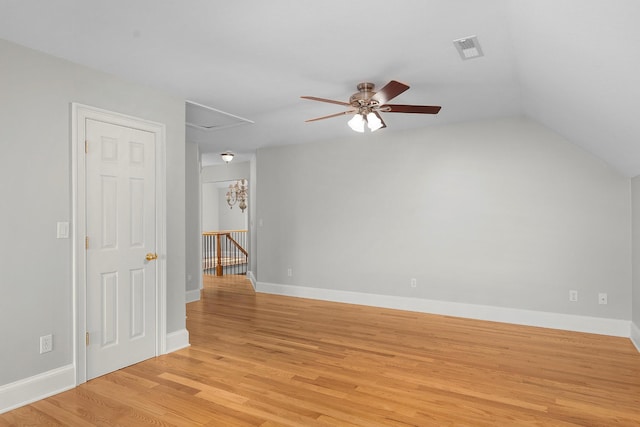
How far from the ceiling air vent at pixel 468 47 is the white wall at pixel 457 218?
221cm

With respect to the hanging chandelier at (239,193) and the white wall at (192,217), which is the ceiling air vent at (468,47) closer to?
the white wall at (192,217)

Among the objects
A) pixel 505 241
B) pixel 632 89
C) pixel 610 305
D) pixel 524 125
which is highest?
pixel 524 125

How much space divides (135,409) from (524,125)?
16.3 ft

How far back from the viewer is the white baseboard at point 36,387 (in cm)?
268

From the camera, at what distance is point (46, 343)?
2916 mm

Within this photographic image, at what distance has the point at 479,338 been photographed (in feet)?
13.8

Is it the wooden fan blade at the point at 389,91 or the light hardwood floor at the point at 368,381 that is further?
the wooden fan blade at the point at 389,91

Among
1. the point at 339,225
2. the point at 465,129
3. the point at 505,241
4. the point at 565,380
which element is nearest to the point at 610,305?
the point at 505,241

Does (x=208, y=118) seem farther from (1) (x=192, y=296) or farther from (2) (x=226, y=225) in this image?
(2) (x=226, y=225)


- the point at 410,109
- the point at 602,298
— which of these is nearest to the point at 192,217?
the point at 410,109

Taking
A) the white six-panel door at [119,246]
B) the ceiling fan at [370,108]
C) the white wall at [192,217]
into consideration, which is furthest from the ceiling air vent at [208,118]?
the ceiling fan at [370,108]

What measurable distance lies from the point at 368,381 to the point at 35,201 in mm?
2908

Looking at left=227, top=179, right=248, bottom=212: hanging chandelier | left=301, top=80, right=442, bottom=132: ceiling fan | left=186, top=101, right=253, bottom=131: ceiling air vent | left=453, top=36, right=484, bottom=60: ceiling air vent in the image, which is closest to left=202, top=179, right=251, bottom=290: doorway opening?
left=227, top=179, right=248, bottom=212: hanging chandelier

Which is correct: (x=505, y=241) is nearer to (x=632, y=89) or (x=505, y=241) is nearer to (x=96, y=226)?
(x=632, y=89)
